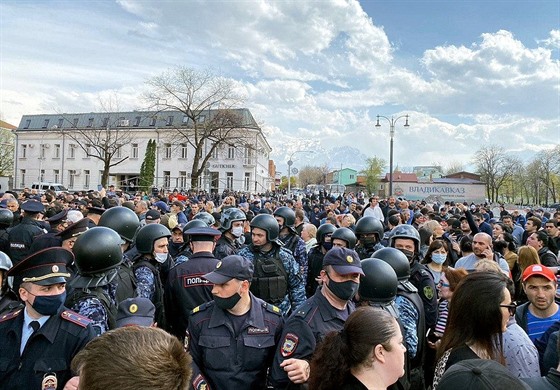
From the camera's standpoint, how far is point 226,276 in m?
3.39

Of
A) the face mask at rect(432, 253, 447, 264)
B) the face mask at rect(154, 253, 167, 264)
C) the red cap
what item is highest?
the red cap

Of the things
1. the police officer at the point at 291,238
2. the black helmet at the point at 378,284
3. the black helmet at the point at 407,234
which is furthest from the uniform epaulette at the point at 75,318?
the police officer at the point at 291,238

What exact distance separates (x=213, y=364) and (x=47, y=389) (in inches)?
44.1

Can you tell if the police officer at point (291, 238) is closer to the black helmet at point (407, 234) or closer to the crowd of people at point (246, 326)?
the black helmet at point (407, 234)

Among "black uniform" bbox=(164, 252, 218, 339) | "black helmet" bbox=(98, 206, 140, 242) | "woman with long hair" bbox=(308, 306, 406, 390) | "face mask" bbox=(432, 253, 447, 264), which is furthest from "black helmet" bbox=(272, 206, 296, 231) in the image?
"woman with long hair" bbox=(308, 306, 406, 390)

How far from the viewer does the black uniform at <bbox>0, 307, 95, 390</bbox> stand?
9.11ft

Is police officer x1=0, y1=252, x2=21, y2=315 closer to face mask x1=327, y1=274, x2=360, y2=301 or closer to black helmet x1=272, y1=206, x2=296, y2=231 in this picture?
face mask x1=327, y1=274, x2=360, y2=301

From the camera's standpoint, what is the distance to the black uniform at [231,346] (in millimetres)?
3256

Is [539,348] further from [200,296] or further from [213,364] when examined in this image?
[200,296]

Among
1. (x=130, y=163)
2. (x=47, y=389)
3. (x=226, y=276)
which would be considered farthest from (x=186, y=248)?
(x=130, y=163)

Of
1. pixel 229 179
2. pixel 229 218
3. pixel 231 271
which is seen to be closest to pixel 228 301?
pixel 231 271

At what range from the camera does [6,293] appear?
147 inches

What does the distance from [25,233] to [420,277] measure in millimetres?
6667

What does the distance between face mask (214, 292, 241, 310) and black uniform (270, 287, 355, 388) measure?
0.45m
